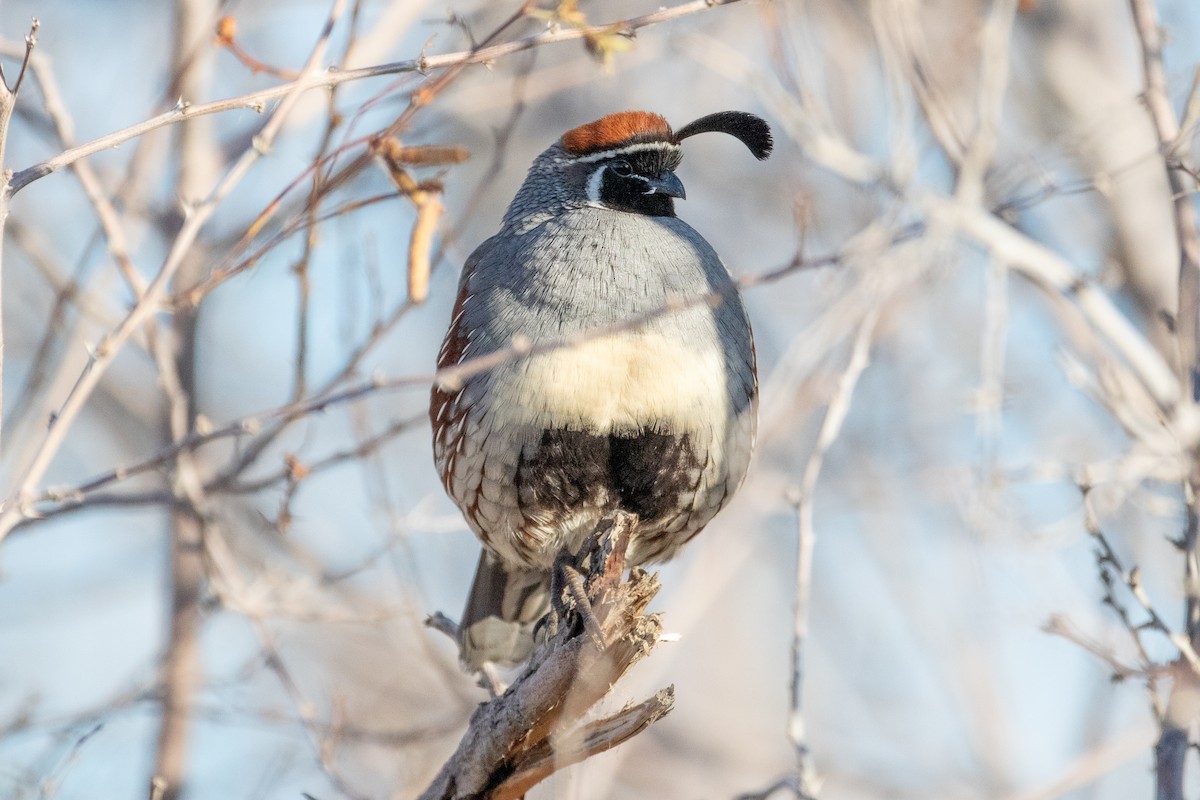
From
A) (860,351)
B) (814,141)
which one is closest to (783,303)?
(814,141)

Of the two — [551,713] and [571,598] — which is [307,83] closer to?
[571,598]

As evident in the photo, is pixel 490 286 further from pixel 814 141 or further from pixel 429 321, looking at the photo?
pixel 429 321

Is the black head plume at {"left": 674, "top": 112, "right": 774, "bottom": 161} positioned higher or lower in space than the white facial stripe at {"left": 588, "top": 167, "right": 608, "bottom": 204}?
higher

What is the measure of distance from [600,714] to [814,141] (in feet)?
7.78

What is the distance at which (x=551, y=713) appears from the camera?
Result: 10.6ft

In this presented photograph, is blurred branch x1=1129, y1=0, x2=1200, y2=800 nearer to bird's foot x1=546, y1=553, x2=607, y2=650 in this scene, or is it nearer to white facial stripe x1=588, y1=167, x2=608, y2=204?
bird's foot x1=546, y1=553, x2=607, y2=650

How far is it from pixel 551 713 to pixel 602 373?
1.02 m

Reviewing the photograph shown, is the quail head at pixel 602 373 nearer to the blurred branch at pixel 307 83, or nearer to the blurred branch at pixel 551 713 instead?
the blurred branch at pixel 551 713

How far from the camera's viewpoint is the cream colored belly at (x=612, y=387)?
12.1 ft

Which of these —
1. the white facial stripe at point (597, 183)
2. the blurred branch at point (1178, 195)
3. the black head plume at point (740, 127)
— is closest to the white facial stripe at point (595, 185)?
the white facial stripe at point (597, 183)

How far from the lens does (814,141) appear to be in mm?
4586

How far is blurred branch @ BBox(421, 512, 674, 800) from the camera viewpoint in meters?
3.18

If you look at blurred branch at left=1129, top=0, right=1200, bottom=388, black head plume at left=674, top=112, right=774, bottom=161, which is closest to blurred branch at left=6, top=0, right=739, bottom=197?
black head plume at left=674, top=112, right=774, bottom=161

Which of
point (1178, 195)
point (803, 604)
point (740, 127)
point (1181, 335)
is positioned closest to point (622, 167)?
point (740, 127)
